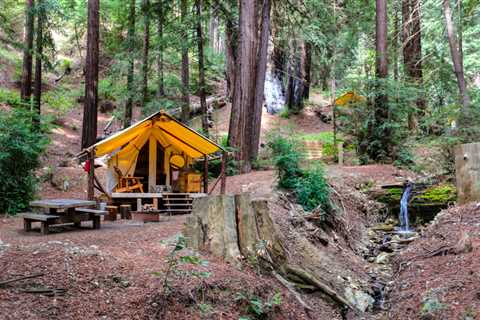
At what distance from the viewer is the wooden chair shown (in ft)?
39.5

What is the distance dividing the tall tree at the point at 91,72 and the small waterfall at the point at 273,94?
55.2ft

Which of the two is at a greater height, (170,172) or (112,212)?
(170,172)

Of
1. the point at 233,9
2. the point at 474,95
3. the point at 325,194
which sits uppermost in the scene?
the point at 233,9

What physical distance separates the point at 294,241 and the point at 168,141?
6612 mm

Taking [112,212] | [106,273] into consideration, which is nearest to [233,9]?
[112,212]

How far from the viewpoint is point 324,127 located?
91.7 feet

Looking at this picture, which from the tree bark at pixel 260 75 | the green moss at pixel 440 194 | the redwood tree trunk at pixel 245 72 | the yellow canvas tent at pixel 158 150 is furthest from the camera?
the tree bark at pixel 260 75

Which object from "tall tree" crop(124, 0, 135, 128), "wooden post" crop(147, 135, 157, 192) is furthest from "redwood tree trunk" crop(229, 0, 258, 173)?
"tall tree" crop(124, 0, 135, 128)

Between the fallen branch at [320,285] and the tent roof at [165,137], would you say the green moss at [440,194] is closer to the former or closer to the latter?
the tent roof at [165,137]

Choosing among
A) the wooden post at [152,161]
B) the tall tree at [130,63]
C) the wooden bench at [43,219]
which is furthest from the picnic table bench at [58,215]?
the tall tree at [130,63]

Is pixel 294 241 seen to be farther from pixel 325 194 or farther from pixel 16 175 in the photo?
pixel 16 175

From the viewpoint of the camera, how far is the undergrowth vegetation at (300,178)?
368 inches

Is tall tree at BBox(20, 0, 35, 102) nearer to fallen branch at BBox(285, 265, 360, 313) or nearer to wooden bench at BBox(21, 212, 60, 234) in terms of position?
wooden bench at BBox(21, 212, 60, 234)

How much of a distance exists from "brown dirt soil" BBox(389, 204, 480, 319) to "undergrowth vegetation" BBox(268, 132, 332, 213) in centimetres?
193
